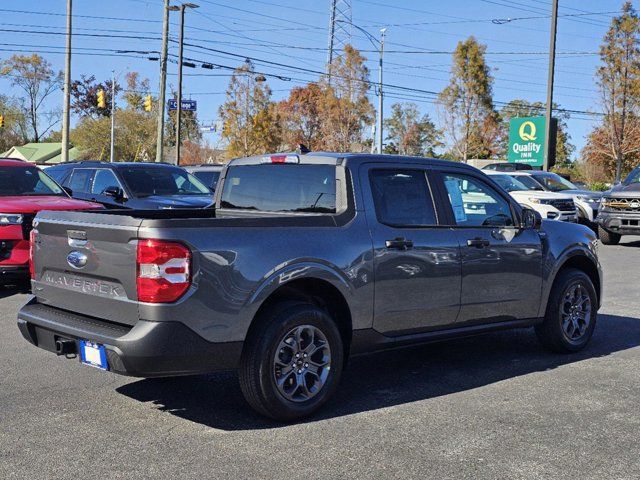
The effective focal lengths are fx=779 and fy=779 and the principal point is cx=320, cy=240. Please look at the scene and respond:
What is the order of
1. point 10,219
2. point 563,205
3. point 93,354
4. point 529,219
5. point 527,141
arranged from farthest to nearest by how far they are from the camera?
point 527,141
point 563,205
point 10,219
point 529,219
point 93,354

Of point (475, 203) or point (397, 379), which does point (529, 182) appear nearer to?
point (475, 203)

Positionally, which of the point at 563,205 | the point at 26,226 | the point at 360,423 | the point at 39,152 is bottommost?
the point at 360,423

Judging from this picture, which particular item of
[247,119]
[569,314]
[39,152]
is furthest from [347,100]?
[39,152]

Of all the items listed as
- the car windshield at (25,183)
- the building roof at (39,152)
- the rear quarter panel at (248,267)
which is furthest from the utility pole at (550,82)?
the building roof at (39,152)

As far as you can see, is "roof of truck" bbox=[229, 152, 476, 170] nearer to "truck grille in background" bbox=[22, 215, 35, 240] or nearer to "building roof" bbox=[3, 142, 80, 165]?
"truck grille in background" bbox=[22, 215, 35, 240]

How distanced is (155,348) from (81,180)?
386 inches

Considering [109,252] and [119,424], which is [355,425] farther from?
[109,252]

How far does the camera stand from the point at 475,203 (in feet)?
21.0

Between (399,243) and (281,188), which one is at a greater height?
(281,188)

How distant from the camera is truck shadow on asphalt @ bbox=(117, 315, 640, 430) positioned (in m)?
5.32

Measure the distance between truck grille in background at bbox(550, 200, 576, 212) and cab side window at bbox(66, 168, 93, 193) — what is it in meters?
11.6

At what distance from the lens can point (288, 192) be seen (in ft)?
19.4

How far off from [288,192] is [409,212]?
927 millimetres

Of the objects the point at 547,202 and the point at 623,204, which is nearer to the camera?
the point at 623,204
